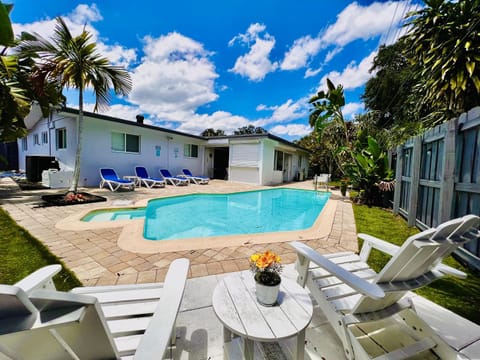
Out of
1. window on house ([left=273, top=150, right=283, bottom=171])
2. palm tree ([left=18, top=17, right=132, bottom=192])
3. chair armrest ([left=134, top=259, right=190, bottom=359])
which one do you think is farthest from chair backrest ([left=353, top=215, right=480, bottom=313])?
window on house ([left=273, top=150, right=283, bottom=171])

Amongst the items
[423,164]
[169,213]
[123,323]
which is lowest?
[169,213]

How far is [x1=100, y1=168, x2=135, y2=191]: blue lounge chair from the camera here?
31.7 ft

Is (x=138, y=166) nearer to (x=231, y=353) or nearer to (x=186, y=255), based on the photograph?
(x=186, y=255)

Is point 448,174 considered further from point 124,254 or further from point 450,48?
point 124,254

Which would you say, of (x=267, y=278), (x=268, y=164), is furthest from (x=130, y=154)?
(x=267, y=278)

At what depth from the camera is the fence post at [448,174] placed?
340cm

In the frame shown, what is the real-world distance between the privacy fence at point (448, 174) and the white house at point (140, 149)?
877 cm

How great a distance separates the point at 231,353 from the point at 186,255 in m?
1.92

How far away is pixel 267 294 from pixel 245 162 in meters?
13.1

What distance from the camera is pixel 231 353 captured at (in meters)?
1.53

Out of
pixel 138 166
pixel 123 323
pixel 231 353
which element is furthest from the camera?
pixel 138 166

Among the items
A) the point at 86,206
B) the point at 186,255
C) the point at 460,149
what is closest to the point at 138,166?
the point at 86,206

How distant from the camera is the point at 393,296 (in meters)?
1.59

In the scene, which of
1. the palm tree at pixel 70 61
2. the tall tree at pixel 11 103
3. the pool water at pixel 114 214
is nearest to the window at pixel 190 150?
the palm tree at pixel 70 61
